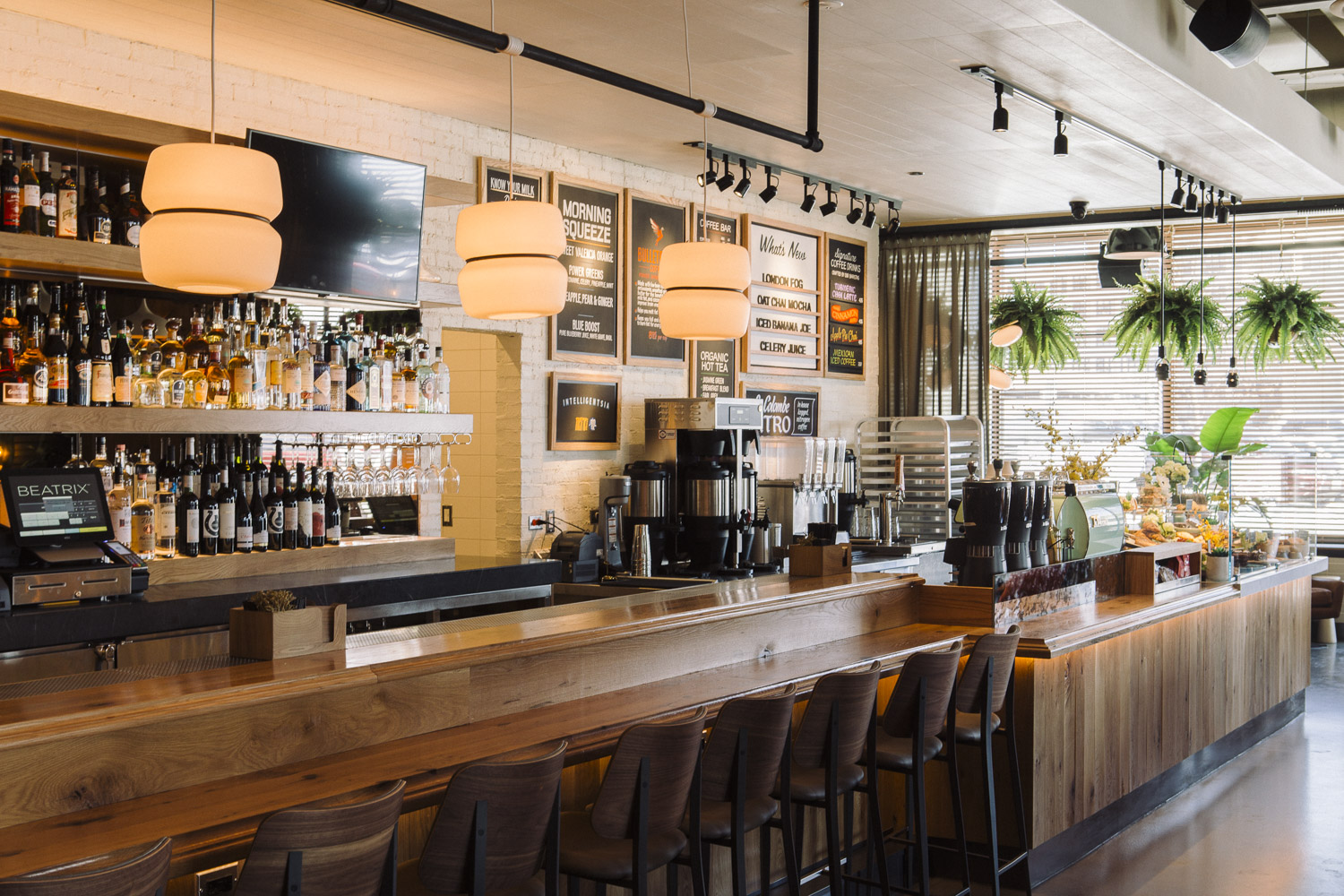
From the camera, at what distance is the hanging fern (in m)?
9.97

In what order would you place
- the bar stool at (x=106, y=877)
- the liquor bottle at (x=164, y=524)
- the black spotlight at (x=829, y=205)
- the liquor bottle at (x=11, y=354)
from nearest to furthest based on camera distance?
the bar stool at (x=106, y=877), the liquor bottle at (x=11, y=354), the liquor bottle at (x=164, y=524), the black spotlight at (x=829, y=205)

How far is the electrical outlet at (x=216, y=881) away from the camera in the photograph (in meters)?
2.52

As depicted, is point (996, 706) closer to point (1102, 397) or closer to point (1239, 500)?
point (1239, 500)

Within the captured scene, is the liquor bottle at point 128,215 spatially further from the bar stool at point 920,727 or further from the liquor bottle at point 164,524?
the bar stool at point 920,727

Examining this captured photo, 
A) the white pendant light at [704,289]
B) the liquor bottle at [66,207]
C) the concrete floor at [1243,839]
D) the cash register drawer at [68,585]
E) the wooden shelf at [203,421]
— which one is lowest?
the concrete floor at [1243,839]

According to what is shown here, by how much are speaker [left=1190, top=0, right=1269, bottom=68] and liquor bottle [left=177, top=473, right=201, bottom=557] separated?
188 inches

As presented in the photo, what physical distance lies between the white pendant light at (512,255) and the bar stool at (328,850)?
168cm

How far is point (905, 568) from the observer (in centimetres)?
794

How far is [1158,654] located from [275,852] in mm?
4520

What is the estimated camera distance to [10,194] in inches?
176

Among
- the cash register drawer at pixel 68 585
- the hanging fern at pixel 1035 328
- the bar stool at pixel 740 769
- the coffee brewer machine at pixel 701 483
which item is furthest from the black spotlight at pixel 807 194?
the bar stool at pixel 740 769

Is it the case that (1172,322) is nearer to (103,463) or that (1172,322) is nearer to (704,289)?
(704,289)

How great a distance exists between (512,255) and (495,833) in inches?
69.0

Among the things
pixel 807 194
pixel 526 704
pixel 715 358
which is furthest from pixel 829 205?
pixel 526 704
